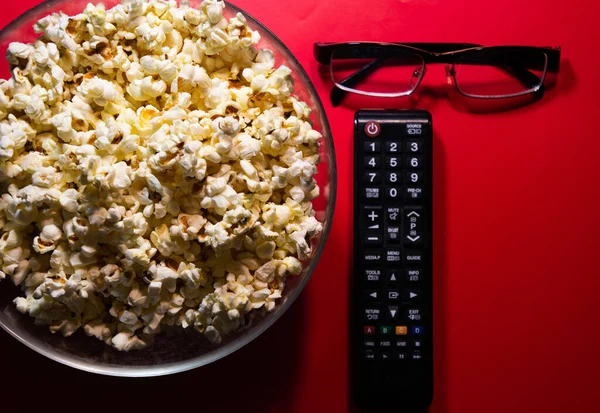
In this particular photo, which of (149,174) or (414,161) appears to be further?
(414,161)

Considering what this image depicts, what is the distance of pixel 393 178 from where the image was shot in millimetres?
805

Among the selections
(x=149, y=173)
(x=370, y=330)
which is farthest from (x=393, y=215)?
(x=149, y=173)

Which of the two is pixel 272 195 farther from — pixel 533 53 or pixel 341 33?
pixel 533 53

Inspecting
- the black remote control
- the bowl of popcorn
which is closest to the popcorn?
the bowl of popcorn

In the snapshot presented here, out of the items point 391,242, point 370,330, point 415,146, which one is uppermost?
point 415,146

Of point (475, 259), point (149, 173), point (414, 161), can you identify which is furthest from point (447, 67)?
point (149, 173)

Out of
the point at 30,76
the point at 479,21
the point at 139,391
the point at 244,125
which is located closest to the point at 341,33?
the point at 479,21

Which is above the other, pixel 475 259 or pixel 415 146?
pixel 415 146

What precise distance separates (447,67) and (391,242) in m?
0.23

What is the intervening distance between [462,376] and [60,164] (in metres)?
0.54

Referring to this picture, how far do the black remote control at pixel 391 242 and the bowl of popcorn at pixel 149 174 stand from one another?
6.1 inches

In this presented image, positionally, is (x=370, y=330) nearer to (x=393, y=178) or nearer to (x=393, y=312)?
(x=393, y=312)

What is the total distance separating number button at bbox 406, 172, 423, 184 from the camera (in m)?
0.80

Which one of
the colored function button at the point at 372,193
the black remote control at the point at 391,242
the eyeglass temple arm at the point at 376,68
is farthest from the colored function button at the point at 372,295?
the eyeglass temple arm at the point at 376,68
